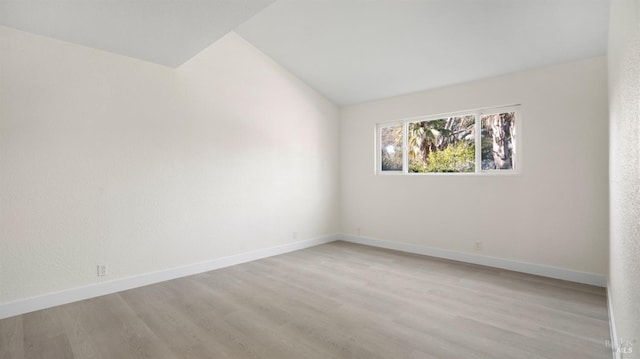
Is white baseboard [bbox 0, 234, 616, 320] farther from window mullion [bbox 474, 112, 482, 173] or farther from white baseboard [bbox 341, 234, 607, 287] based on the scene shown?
window mullion [bbox 474, 112, 482, 173]

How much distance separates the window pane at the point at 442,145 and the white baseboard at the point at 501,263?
126cm

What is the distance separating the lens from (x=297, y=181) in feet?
17.7

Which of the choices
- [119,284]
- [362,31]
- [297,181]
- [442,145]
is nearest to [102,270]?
[119,284]

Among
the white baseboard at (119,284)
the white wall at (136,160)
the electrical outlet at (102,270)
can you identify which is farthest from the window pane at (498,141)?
the electrical outlet at (102,270)

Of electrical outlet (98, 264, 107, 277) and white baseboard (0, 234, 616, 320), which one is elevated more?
electrical outlet (98, 264, 107, 277)

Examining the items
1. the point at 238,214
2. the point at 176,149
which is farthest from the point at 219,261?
the point at 176,149

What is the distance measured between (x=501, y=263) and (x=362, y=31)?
3.55 meters

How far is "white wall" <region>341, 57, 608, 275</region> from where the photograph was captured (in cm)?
346

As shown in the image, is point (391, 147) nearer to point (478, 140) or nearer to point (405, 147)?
point (405, 147)

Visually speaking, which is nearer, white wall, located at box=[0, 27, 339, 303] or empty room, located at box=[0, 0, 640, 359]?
empty room, located at box=[0, 0, 640, 359]

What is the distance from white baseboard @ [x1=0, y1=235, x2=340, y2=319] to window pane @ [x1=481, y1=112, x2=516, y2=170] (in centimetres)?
341

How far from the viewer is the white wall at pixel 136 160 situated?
288 centimetres

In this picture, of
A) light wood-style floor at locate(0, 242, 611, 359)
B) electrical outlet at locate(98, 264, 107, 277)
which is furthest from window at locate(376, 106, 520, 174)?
electrical outlet at locate(98, 264, 107, 277)

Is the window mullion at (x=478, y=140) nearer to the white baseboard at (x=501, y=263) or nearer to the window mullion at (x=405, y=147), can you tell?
the window mullion at (x=405, y=147)
